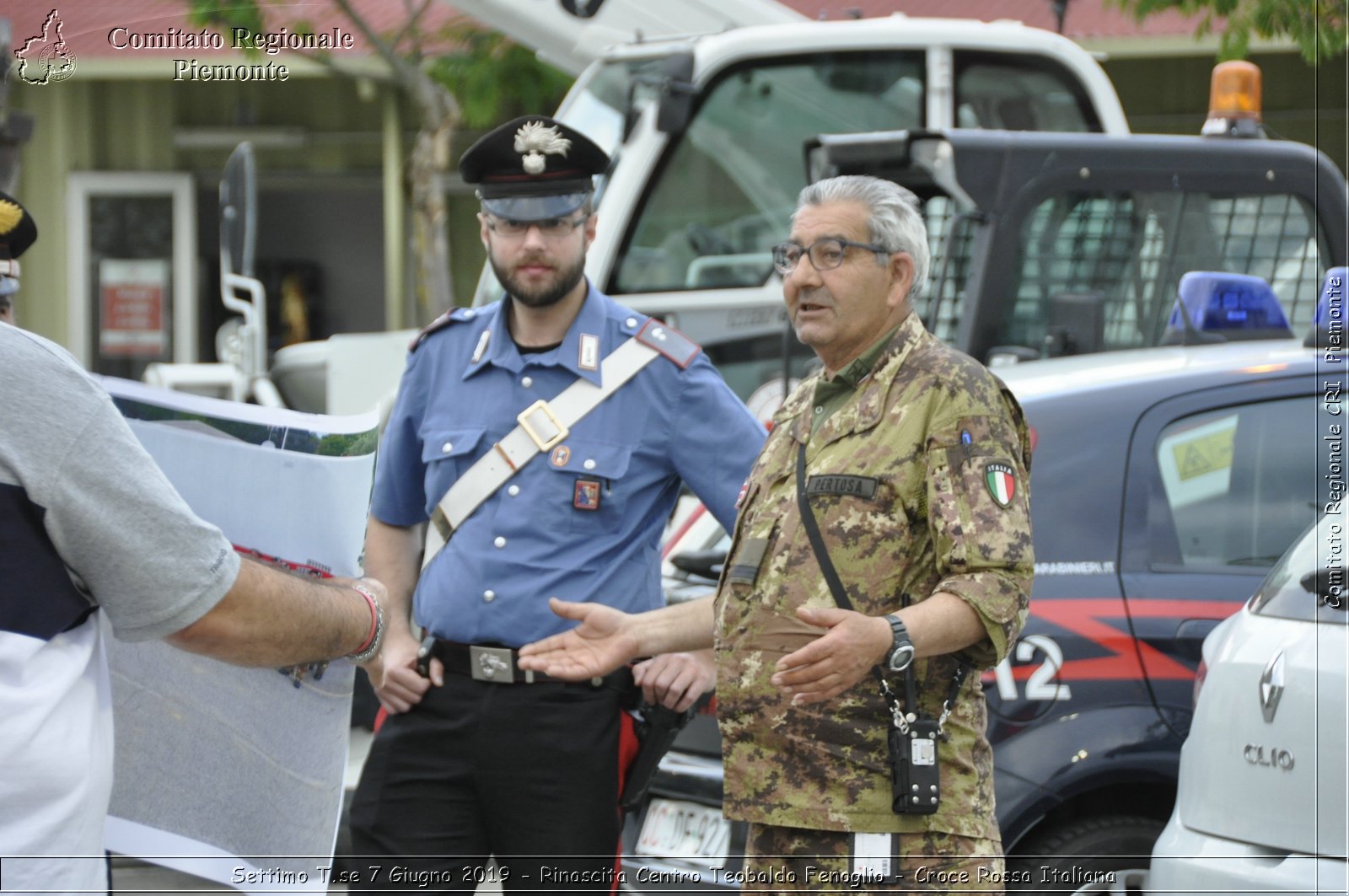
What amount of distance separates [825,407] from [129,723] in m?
1.33

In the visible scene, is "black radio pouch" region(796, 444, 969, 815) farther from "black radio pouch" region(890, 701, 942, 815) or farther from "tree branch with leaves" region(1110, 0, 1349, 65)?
"tree branch with leaves" region(1110, 0, 1349, 65)

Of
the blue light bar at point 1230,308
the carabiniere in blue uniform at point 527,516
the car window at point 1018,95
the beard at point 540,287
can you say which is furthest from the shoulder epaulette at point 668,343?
the car window at point 1018,95

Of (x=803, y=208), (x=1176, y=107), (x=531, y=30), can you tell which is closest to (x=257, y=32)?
(x=531, y=30)

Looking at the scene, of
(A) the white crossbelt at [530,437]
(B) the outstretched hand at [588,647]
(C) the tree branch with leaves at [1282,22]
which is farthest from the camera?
(C) the tree branch with leaves at [1282,22]

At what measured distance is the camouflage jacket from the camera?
2.85m

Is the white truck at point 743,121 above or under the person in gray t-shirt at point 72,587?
above

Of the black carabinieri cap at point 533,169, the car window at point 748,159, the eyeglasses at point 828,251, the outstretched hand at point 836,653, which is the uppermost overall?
the car window at point 748,159

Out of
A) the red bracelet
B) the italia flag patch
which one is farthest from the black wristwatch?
the red bracelet

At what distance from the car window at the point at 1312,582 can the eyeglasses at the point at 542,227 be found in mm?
1612

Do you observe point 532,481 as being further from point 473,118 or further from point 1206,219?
point 473,118

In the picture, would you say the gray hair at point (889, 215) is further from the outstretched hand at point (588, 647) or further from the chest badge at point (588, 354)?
the outstretched hand at point (588, 647)

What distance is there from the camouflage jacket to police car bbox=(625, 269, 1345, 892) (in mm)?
894

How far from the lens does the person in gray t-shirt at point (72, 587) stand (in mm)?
2137

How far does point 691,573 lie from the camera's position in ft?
13.9
